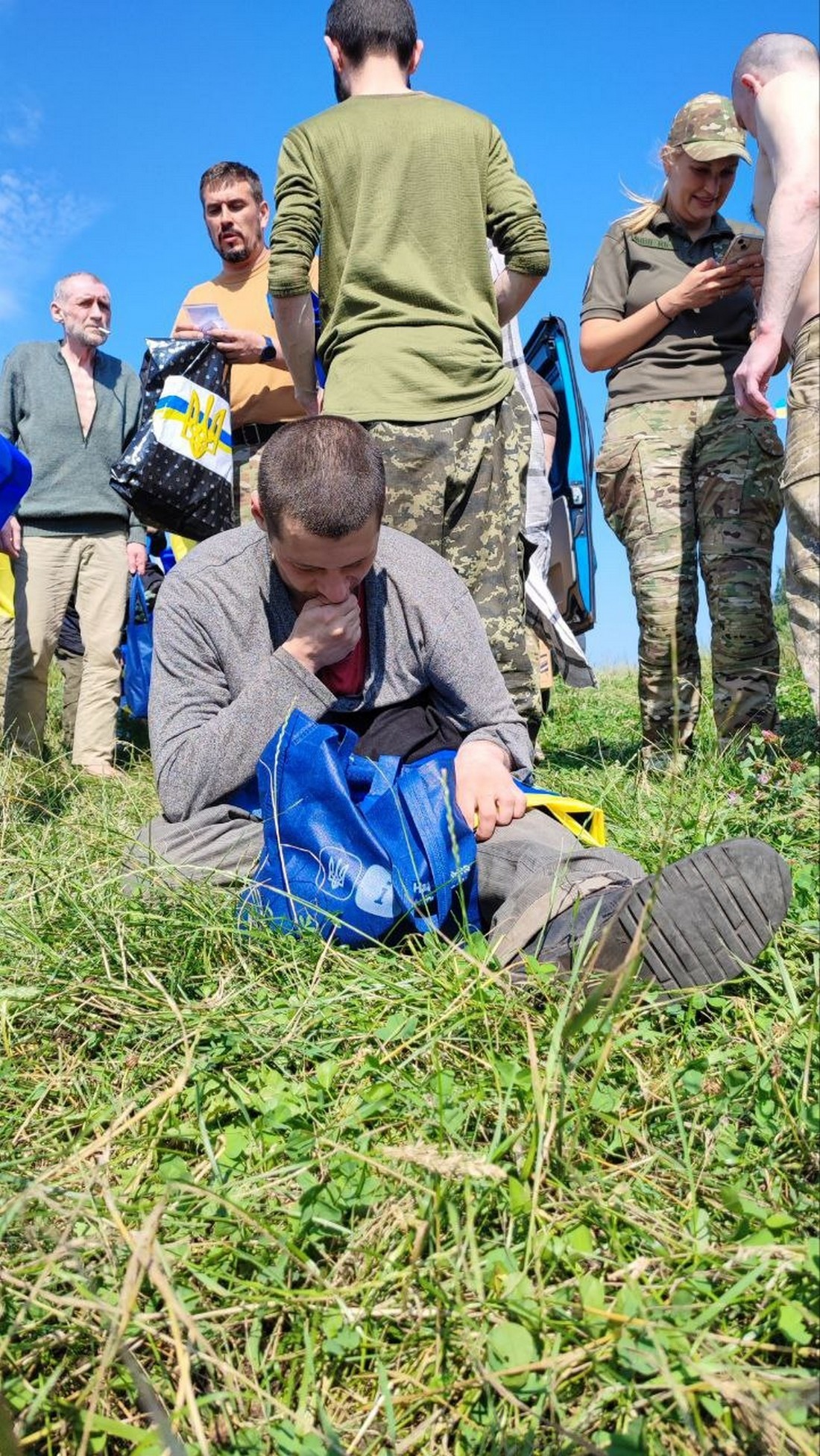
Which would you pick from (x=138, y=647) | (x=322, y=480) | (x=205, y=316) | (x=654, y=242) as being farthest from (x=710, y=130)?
(x=138, y=647)

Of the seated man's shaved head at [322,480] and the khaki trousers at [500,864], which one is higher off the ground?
the seated man's shaved head at [322,480]

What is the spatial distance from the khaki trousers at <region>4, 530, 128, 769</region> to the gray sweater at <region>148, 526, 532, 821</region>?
113 inches

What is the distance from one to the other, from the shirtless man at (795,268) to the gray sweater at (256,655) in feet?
3.19

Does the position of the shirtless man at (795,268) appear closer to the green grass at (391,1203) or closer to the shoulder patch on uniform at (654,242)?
the shoulder patch on uniform at (654,242)

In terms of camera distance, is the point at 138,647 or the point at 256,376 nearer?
the point at 256,376

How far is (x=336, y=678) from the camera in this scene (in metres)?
2.76

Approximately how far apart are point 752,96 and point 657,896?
8.36 feet

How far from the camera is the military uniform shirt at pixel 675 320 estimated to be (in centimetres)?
403

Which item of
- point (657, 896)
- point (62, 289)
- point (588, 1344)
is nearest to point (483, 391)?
point (657, 896)

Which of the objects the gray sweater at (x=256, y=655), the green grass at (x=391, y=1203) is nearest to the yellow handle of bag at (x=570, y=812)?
the gray sweater at (x=256, y=655)

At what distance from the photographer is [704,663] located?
904 centimetres

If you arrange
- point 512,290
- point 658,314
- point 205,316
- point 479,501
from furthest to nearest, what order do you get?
point 205,316 → point 658,314 → point 512,290 → point 479,501

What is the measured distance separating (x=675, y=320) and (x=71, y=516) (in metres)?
3.13

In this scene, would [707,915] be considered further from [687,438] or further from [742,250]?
[742,250]
